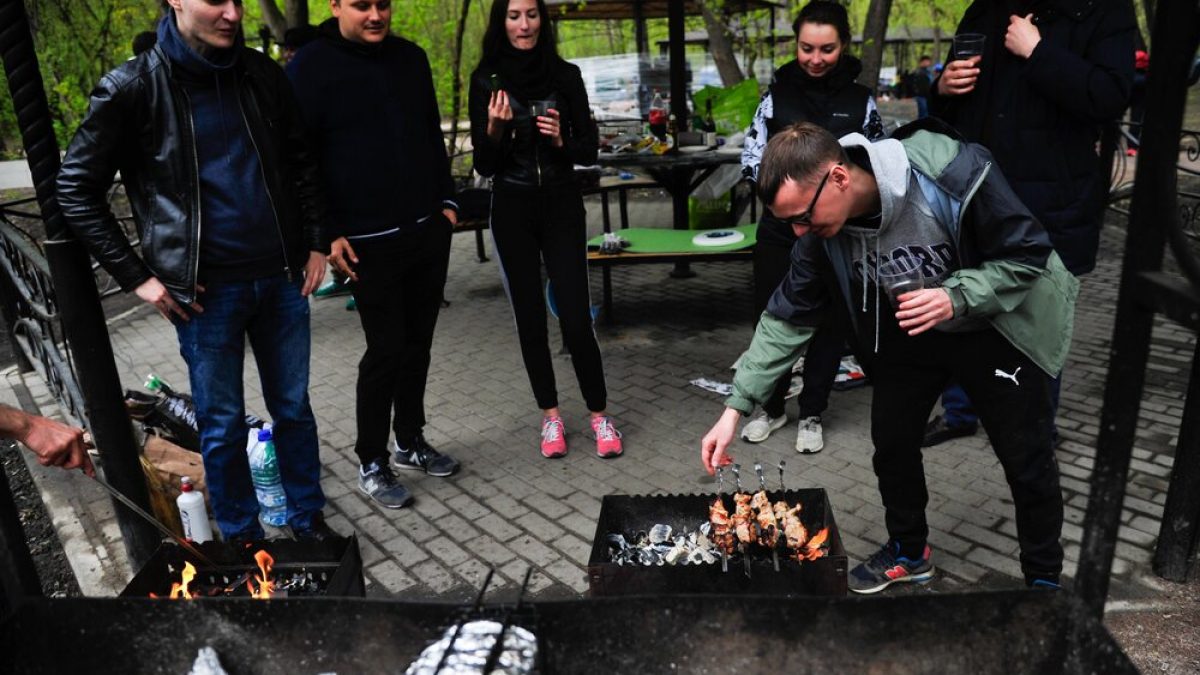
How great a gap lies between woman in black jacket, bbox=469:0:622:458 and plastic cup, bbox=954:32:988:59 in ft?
5.43

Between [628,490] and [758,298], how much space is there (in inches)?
50.1

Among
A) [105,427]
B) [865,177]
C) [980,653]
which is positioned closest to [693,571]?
[980,653]

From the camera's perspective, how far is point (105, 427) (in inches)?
118

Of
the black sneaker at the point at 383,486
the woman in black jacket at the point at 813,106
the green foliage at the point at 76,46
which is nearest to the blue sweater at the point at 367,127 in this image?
the black sneaker at the point at 383,486

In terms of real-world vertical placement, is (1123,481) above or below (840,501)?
above

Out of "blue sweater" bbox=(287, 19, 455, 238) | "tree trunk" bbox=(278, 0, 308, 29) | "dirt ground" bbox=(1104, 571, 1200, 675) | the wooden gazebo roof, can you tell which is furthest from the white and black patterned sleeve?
the wooden gazebo roof

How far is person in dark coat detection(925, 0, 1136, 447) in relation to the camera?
330 cm

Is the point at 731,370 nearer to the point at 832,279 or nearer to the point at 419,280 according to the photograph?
the point at 419,280

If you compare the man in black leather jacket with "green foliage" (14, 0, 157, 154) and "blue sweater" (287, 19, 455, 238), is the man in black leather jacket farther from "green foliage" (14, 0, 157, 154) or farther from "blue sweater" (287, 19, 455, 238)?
"green foliage" (14, 0, 157, 154)

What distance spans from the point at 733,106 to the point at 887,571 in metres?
5.79

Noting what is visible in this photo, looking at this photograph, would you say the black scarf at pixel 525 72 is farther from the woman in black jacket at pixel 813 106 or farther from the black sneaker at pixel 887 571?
the black sneaker at pixel 887 571

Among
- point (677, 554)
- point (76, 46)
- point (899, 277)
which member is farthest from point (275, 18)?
point (899, 277)

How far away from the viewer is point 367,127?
3.59 meters

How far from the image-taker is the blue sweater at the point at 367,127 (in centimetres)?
351
